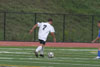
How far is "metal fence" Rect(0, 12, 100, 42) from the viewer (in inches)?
1647

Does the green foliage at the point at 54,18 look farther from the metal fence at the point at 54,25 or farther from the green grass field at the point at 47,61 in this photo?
the green grass field at the point at 47,61

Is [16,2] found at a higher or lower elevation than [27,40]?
higher

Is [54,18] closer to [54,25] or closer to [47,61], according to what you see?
[54,25]

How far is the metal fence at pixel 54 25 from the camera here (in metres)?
41.8

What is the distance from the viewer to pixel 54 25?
44.5 meters

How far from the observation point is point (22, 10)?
48219 millimetres

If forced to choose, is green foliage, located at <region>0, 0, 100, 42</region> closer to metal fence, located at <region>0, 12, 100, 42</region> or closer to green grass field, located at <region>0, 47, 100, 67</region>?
metal fence, located at <region>0, 12, 100, 42</region>

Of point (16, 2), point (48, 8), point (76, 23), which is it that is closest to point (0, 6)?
point (16, 2)

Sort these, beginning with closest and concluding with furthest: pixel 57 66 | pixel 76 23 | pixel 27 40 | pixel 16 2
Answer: pixel 57 66
pixel 27 40
pixel 76 23
pixel 16 2

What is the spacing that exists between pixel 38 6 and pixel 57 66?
32.4 m

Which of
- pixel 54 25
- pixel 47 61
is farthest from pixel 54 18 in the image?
pixel 47 61

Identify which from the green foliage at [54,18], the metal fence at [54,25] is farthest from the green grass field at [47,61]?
the green foliage at [54,18]

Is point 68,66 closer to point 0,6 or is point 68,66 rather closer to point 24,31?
point 24,31

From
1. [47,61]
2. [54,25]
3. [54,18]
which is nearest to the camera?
[47,61]
